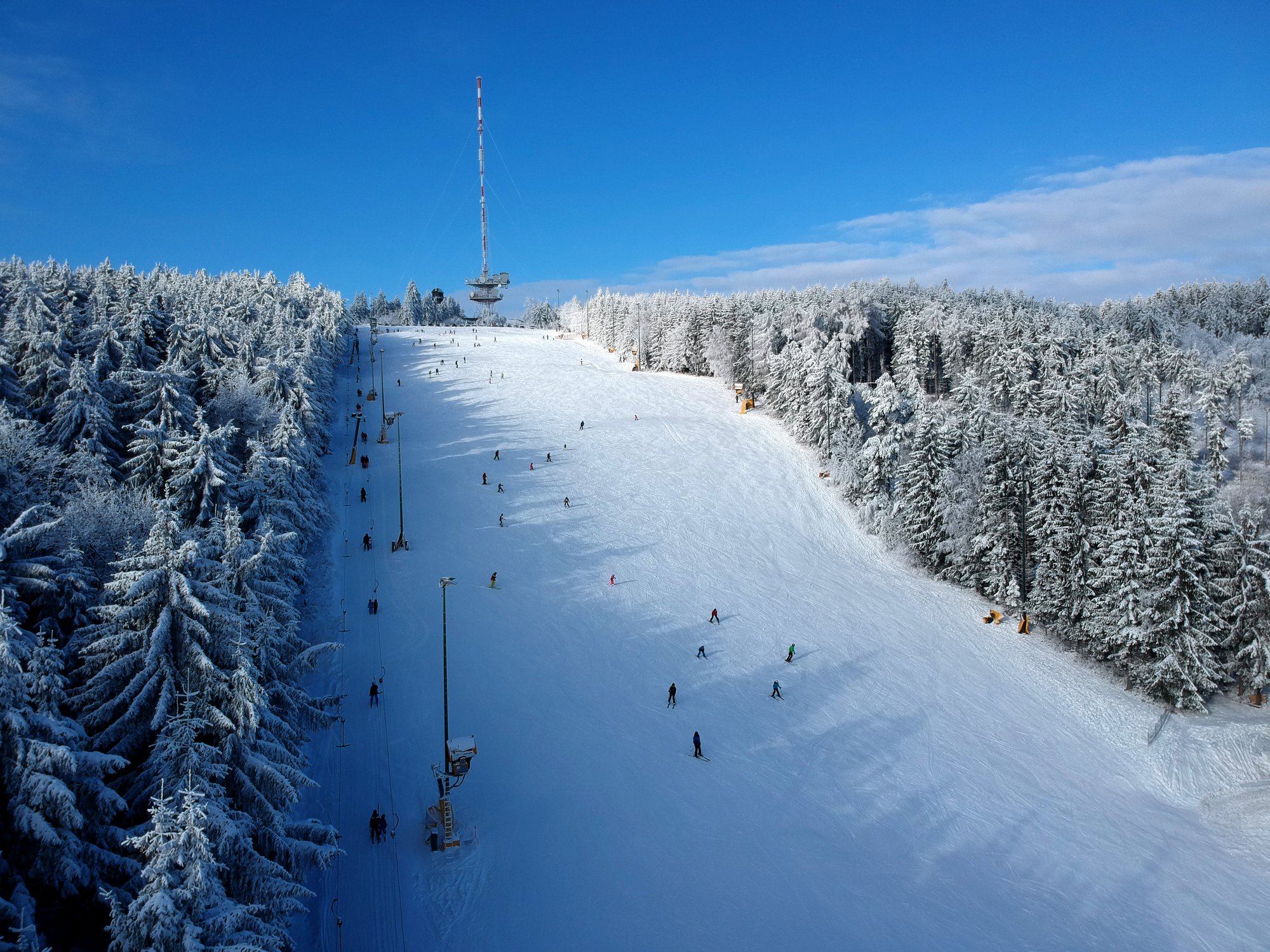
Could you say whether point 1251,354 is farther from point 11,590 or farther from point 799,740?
point 11,590

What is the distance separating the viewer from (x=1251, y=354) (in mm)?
75312

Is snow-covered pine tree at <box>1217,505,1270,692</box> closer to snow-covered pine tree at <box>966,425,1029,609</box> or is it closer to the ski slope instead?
the ski slope

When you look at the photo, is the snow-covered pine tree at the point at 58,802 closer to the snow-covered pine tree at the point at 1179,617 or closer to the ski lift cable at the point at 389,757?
the ski lift cable at the point at 389,757

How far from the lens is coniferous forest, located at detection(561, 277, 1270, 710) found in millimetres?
31359

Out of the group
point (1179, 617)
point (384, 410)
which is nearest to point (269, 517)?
point (384, 410)

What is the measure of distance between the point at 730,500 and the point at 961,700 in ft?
70.6

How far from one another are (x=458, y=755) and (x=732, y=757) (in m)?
9.65

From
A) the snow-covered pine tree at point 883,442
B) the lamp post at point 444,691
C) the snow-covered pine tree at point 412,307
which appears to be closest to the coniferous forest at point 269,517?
the snow-covered pine tree at point 883,442

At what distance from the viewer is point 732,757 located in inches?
931

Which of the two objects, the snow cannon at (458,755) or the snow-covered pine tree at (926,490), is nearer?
the snow cannon at (458,755)

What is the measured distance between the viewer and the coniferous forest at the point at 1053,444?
31359mm

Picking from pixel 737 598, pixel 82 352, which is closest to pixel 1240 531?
pixel 737 598

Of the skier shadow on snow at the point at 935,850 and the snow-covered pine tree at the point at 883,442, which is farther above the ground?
the snow-covered pine tree at the point at 883,442

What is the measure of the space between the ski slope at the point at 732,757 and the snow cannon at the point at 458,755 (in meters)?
1.55
